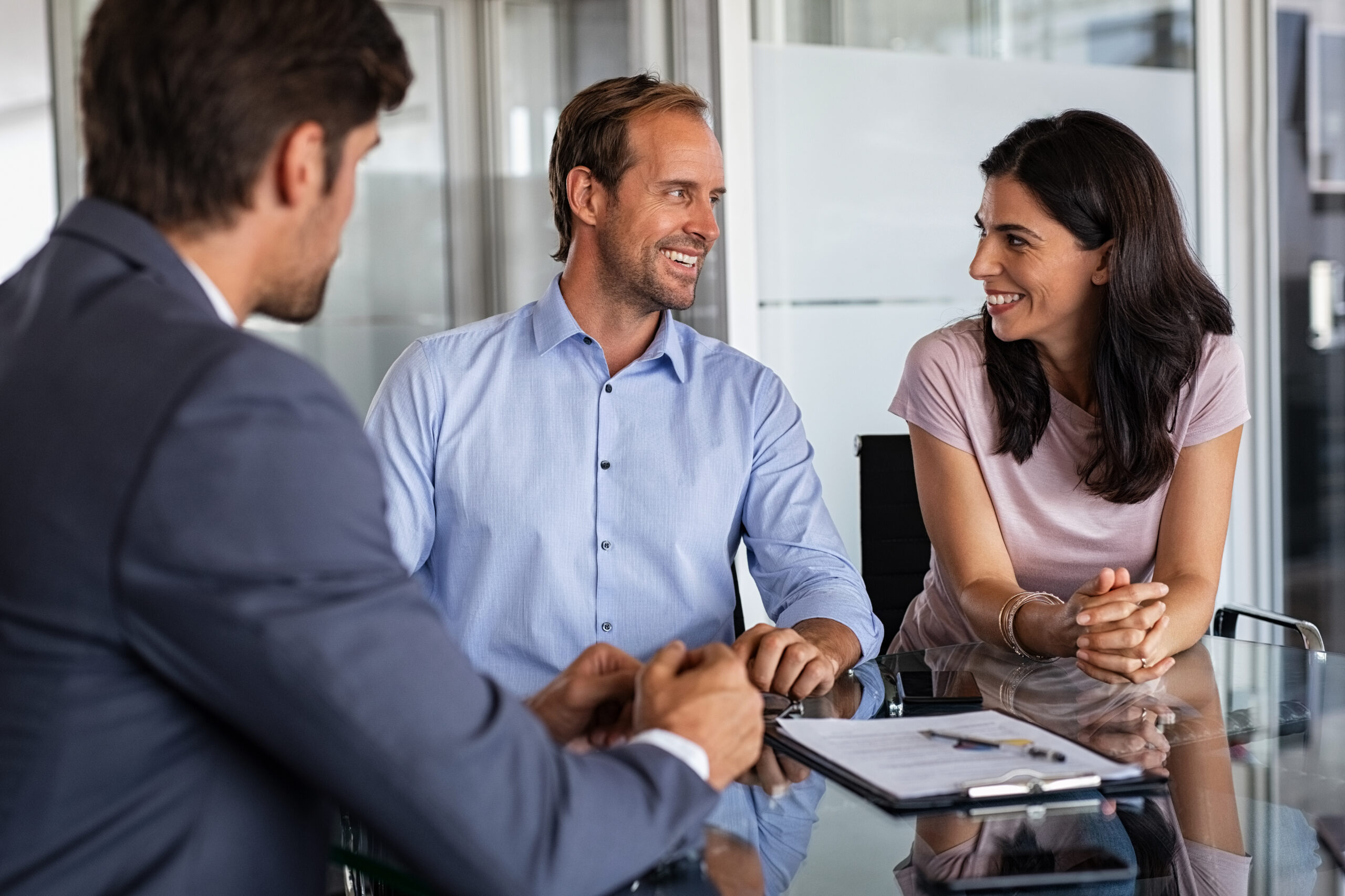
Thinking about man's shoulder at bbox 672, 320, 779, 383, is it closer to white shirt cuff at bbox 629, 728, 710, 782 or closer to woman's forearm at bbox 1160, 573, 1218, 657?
woman's forearm at bbox 1160, 573, 1218, 657

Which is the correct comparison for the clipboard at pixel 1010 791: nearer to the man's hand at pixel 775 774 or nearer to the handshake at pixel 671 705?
the man's hand at pixel 775 774

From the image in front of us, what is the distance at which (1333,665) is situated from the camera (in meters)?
1.84

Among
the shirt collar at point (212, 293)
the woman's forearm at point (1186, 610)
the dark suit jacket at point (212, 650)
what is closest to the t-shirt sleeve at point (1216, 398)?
the woman's forearm at point (1186, 610)

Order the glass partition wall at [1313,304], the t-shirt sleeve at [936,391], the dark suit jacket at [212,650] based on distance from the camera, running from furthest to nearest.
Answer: the glass partition wall at [1313,304], the t-shirt sleeve at [936,391], the dark suit jacket at [212,650]

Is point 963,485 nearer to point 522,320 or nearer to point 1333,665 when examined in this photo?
point 1333,665

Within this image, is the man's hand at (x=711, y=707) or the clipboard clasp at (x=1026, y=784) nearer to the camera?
the man's hand at (x=711, y=707)

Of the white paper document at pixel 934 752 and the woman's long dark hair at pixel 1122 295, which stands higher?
the woman's long dark hair at pixel 1122 295

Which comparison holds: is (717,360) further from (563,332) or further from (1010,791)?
(1010,791)

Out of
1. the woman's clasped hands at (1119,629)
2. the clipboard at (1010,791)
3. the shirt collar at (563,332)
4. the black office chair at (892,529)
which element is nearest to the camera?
the clipboard at (1010,791)

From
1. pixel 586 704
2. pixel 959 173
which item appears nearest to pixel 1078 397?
pixel 586 704

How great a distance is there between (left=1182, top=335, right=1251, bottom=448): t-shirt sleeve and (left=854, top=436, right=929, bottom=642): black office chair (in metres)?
0.60

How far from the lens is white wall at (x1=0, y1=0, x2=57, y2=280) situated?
4.20 meters

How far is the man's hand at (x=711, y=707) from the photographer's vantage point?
1042 mm

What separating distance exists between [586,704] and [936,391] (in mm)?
1194
